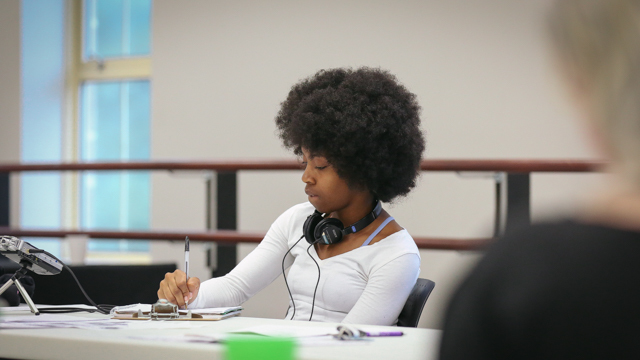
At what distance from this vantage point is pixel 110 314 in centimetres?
130

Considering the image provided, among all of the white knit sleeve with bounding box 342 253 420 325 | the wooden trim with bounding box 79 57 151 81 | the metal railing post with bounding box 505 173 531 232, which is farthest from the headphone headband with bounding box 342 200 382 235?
the wooden trim with bounding box 79 57 151 81

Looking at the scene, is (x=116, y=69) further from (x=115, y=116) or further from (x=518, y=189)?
(x=518, y=189)

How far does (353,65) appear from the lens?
143 inches

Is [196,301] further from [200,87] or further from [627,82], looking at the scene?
[200,87]

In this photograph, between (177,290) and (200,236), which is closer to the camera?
(177,290)

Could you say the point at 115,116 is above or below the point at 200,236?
above

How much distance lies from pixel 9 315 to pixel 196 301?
0.40 m

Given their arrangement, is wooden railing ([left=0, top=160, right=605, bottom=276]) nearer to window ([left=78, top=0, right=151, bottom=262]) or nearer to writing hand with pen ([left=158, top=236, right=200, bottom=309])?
writing hand with pen ([left=158, top=236, right=200, bottom=309])

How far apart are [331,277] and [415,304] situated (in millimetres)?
218

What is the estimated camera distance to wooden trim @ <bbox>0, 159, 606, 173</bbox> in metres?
2.13

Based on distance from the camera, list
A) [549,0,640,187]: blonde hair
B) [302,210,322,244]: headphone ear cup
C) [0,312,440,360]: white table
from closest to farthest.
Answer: [549,0,640,187]: blonde hair < [0,312,440,360]: white table < [302,210,322,244]: headphone ear cup

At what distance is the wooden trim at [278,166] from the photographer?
6.99 ft

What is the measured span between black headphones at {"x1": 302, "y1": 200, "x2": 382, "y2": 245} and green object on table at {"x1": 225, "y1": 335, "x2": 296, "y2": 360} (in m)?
0.80

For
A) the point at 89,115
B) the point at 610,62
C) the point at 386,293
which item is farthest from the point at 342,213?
the point at 89,115
